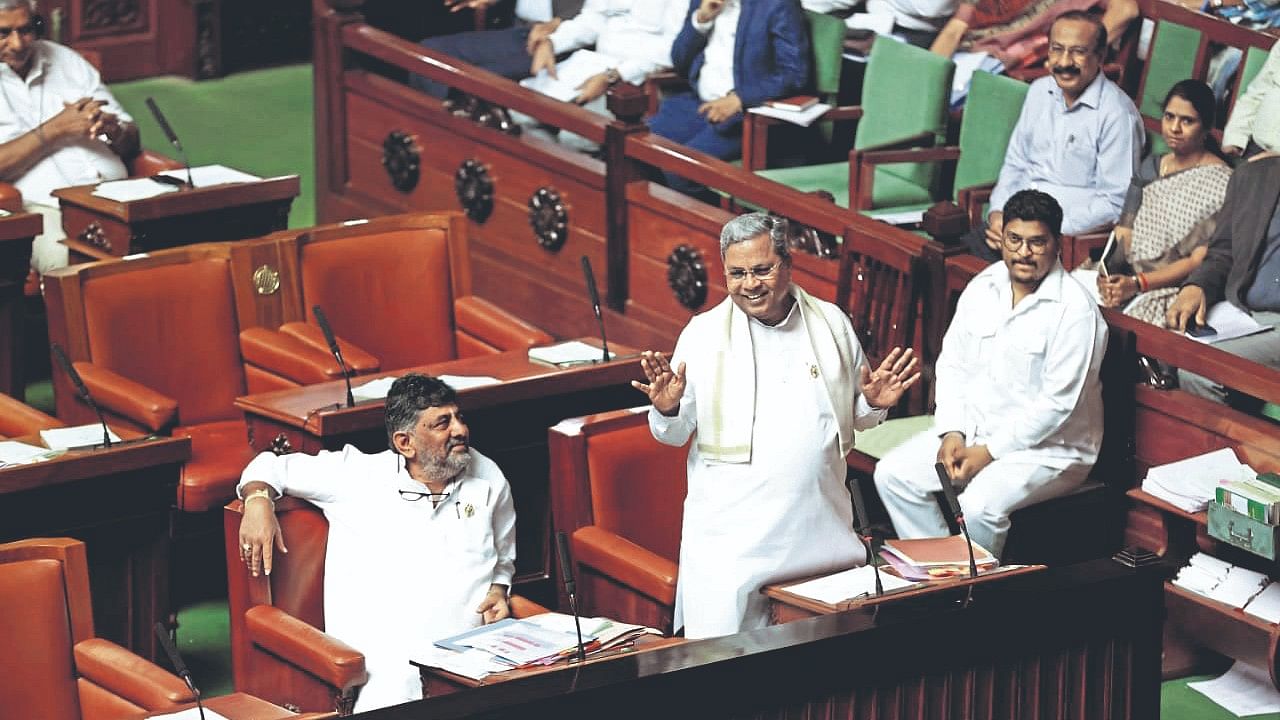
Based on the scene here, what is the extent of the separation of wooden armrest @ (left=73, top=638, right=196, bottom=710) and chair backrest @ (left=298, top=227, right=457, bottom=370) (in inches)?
80.9

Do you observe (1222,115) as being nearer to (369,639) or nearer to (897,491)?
(897,491)

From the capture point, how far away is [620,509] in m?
4.46

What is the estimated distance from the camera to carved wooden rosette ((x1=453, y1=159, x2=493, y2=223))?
7195 millimetres

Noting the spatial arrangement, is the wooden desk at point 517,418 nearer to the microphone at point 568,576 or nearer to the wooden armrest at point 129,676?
the wooden armrest at point 129,676

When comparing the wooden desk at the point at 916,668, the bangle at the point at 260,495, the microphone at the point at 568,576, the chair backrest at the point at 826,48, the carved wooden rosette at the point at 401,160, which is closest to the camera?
the wooden desk at the point at 916,668

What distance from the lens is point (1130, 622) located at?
3.23 metres

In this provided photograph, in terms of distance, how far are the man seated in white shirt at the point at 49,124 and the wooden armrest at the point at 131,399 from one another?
1369 millimetres

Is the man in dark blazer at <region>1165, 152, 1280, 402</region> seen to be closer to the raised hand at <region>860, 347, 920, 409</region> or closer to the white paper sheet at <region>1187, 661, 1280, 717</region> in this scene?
the white paper sheet at <region>1187, 661, 1280, 717</region>

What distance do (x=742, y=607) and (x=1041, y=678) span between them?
921 millimetres

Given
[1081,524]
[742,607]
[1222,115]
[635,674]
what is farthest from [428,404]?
[1222,115]

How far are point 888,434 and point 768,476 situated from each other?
1.35 meters

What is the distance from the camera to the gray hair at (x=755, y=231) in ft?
12.7

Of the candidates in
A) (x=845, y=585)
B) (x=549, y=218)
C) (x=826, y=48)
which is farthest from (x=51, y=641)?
(x=826, y=48)

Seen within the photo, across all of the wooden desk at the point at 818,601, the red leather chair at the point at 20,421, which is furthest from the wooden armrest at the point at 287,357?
the wooden desk at the point at 818,601
